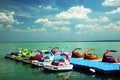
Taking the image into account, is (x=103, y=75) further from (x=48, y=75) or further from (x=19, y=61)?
(x=19, y=61)

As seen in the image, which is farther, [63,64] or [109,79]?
[63,64]

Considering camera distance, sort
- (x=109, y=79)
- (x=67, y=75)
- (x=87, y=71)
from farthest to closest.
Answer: (x=87, y=71), (x=67, y=75), (x=109, y=79)

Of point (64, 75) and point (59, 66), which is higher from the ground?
point (59, 66)

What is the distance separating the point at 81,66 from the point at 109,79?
6.35 meters

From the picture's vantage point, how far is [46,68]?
27844mm

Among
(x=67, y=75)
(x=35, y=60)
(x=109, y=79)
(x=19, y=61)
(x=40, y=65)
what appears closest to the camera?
(x=109, y=79)

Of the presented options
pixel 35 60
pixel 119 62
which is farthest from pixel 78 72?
pixel 35 60

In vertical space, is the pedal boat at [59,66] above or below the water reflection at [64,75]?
above

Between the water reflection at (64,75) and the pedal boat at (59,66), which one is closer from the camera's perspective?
the water reflection at (64,75)

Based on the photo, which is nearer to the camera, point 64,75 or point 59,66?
point 64,75

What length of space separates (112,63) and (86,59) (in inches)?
262

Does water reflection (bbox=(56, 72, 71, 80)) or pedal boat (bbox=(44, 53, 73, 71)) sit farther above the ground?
pedal boat (bbox=(44, 53, 73, 71))

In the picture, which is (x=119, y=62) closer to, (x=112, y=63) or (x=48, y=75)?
(x=112, y=63)

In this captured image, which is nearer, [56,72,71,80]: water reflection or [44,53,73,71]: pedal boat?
[56,72,71,80]: water reflection
